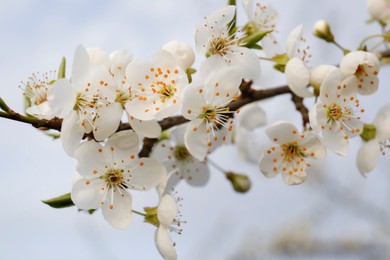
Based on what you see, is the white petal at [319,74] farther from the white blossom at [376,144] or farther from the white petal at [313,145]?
the white blossom at [376,144]

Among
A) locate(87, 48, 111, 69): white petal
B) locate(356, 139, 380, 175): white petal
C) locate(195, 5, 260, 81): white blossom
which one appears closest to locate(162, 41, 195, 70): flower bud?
locate(195, 5, 260, 81): white blossom

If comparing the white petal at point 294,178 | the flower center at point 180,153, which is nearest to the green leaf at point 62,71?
the flower center at point 180,153

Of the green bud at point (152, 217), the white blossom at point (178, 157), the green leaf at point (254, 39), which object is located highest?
the green leaf at point (254, 39)

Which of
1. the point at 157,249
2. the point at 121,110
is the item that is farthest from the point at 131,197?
the point at 121,110

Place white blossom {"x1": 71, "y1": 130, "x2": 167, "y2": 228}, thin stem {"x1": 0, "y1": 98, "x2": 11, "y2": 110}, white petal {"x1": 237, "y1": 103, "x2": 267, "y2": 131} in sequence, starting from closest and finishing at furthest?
thin stem {"x1": 0, "y1": 98, "x2": 11, "y2": 110}
white blossom {"x1": 71, "y1": 130, "x2": 167, "y2": 228}
white petal {"x1": 237, "y1": 103, "x2": 267, "y2": 131}

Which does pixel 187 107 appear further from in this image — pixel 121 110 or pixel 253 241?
pixel 253 241

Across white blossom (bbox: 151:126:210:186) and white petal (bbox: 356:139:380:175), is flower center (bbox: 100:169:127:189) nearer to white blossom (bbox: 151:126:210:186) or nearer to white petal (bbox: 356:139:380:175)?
white blossom (bbox: 151:126:210:186)

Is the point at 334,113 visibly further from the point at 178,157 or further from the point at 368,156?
the point at 178,157
